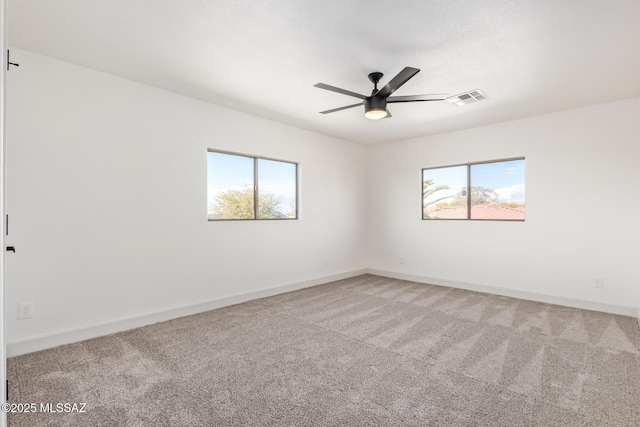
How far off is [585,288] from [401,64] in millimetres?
3695

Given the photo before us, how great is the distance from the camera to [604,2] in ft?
6.95

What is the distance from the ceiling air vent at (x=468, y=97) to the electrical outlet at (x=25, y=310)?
4593 mm

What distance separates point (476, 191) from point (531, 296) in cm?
171

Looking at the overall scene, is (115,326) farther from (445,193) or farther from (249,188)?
(445,193)

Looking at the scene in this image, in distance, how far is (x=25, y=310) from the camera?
275 cm

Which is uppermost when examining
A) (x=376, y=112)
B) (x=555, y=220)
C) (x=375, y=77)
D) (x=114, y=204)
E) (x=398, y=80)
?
(x=375, y=77)

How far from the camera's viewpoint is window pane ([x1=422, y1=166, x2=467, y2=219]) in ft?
17.5

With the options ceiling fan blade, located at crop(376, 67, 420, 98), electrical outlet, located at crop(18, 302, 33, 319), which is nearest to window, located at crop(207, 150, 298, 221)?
electrical outlet, located at crop(18, 302, 33, 319)

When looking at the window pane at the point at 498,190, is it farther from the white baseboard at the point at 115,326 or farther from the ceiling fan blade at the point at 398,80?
the white baseboard at the point at 115,326

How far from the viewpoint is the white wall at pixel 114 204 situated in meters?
2.77

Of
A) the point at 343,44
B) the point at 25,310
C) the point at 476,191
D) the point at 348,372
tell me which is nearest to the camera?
the point at 348,372

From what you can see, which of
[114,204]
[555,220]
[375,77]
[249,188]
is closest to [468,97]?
[375,77]

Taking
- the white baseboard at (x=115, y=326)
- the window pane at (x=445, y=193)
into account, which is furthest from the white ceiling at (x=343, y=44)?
the white baseboard at (x=115, y=326)

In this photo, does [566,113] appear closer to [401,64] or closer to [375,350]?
[401,64]
